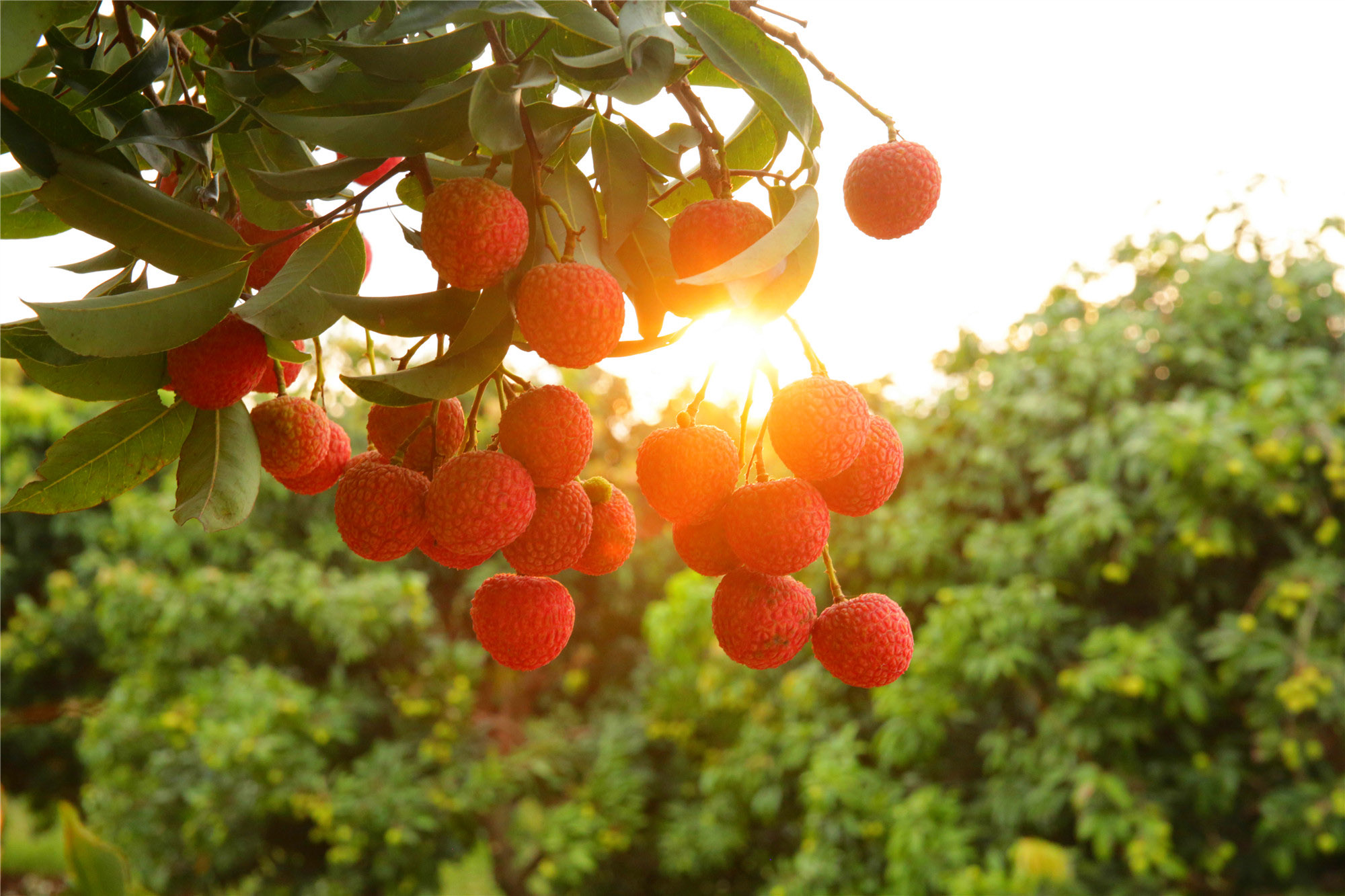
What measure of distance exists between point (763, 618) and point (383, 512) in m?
0.22

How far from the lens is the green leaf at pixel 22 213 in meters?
0.63

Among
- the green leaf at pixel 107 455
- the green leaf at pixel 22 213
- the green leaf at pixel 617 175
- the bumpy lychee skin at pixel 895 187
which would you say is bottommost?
the green leaf at pixel 107 455

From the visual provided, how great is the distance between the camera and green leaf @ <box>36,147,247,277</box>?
0.48 metres

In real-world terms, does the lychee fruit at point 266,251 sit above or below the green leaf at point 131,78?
below

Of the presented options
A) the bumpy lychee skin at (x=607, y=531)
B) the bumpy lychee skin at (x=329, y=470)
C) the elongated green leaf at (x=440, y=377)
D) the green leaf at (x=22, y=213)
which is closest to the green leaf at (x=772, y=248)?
the elongated green leaf at (x=440, y=377)

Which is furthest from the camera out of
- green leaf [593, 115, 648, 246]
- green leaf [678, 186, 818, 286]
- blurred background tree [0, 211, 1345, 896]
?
blurred background tree [0, 211, 1345, 896]

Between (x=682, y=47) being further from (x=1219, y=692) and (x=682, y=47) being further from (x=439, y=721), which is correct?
(x=439, y=721)

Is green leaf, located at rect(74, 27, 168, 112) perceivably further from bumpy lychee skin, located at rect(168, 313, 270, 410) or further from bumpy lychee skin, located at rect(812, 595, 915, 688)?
bumpy lychee skin, located at rect(812, 595, 915, 688)

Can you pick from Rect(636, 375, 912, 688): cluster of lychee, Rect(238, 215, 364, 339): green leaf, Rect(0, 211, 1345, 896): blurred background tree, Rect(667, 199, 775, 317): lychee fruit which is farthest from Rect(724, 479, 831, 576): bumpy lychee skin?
Rect(0, 211, 1345, 896): blurred background tree

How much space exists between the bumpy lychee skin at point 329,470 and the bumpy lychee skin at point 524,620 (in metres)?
0.14

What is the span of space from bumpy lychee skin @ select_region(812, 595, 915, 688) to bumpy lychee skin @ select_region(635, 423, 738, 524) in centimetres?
10

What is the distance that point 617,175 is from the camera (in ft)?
1.68

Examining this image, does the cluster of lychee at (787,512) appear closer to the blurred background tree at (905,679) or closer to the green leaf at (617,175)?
the green leaf at (617,175)

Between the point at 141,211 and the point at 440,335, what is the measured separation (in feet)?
0.52
